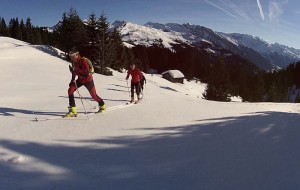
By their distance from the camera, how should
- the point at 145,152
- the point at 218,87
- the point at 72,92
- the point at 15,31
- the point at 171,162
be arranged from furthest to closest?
the point at 15,31 → the point at 218,87 → the point at 72,92 → the point at 145,152 → the point at 171,162

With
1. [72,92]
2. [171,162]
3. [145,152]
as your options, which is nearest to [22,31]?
[72,92]

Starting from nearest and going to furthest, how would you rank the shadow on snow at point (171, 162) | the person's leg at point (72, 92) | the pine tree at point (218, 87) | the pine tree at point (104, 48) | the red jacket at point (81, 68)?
the shadow on snow at point (171, 162) → the person's leg at point (72, 92) → the red jacket at point (81, 68) → the pine tree at point (104, 48) → the pine tree at point (218, 87)

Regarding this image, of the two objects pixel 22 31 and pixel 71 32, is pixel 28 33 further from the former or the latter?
pixel 71 32

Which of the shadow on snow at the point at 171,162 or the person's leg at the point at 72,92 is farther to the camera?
the person's leg at the point at 72,92

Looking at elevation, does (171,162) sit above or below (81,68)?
below

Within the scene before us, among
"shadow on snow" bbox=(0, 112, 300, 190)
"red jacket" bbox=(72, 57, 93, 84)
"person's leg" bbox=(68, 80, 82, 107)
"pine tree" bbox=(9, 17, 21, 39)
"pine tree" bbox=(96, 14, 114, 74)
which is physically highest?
"pine tree" bbox=(9, 17, 21, 39)

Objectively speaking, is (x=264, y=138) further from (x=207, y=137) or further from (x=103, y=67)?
(x=103, y=67)

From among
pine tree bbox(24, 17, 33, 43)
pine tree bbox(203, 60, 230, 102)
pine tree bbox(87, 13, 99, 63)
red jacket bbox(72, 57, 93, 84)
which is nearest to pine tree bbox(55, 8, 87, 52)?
pine tree bbox(87, 13, 99, 63)

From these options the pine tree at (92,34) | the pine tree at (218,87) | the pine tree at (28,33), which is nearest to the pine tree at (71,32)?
the pine tree at (92,34)

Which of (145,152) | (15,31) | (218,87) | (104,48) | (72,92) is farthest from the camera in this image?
(15,31)

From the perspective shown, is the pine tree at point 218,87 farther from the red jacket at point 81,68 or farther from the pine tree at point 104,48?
the red jacket at point 81,68

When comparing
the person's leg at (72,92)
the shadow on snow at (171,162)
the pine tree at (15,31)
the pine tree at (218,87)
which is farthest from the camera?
the pine tree at (15,31)

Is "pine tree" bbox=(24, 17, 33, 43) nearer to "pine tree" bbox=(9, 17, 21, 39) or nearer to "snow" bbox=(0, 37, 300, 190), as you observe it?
"pine tree" bbox=(9, 17, 21, 39)

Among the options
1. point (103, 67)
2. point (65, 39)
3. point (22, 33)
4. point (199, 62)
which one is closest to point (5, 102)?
point (103, 67)
